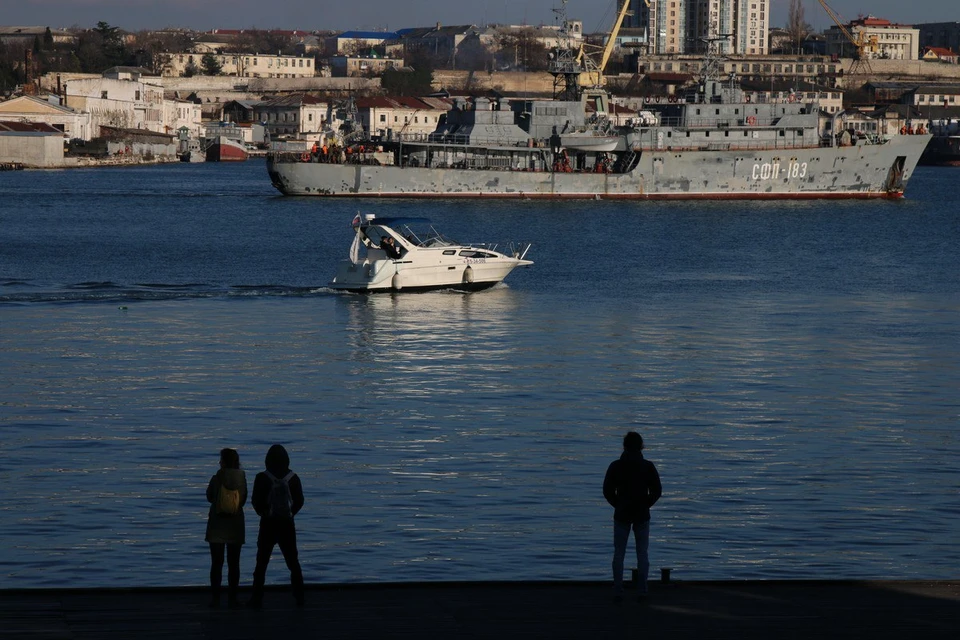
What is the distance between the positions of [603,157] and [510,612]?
79.1 m

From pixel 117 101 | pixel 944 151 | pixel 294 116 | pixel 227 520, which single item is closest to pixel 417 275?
pixel 227 520

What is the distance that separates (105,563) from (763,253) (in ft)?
153

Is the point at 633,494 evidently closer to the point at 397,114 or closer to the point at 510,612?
the point at 510,612

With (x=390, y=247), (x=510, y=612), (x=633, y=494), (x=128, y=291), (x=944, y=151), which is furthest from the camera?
(x=944, y=151)

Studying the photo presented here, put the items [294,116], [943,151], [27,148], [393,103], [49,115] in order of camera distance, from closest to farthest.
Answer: [27,148]
[49,115]
[943,151]
[393,103]
[294,116]

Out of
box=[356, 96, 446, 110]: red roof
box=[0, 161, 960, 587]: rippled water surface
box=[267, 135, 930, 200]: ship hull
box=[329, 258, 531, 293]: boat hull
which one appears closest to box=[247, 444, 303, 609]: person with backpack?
box=[0, 161, 960, 587]: rippled water surface

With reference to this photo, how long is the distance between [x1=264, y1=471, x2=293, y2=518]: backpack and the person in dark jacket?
268 centimetres

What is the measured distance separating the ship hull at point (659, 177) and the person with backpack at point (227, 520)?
7302 cm

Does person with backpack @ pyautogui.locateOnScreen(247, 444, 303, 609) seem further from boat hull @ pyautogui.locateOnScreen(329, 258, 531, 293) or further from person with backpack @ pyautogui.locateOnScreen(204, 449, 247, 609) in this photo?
boat hull @ pyautogui.locateOnScreen(329, 258, 531, 293)

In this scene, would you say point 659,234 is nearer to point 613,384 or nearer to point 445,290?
point 445,290

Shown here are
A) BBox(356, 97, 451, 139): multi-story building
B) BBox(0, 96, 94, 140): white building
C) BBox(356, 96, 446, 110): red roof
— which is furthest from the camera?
BBox(356, 96, 446, 110): red roof

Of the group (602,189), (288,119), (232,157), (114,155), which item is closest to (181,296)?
(602,189)

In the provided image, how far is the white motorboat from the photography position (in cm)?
4091

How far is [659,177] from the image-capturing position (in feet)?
290
